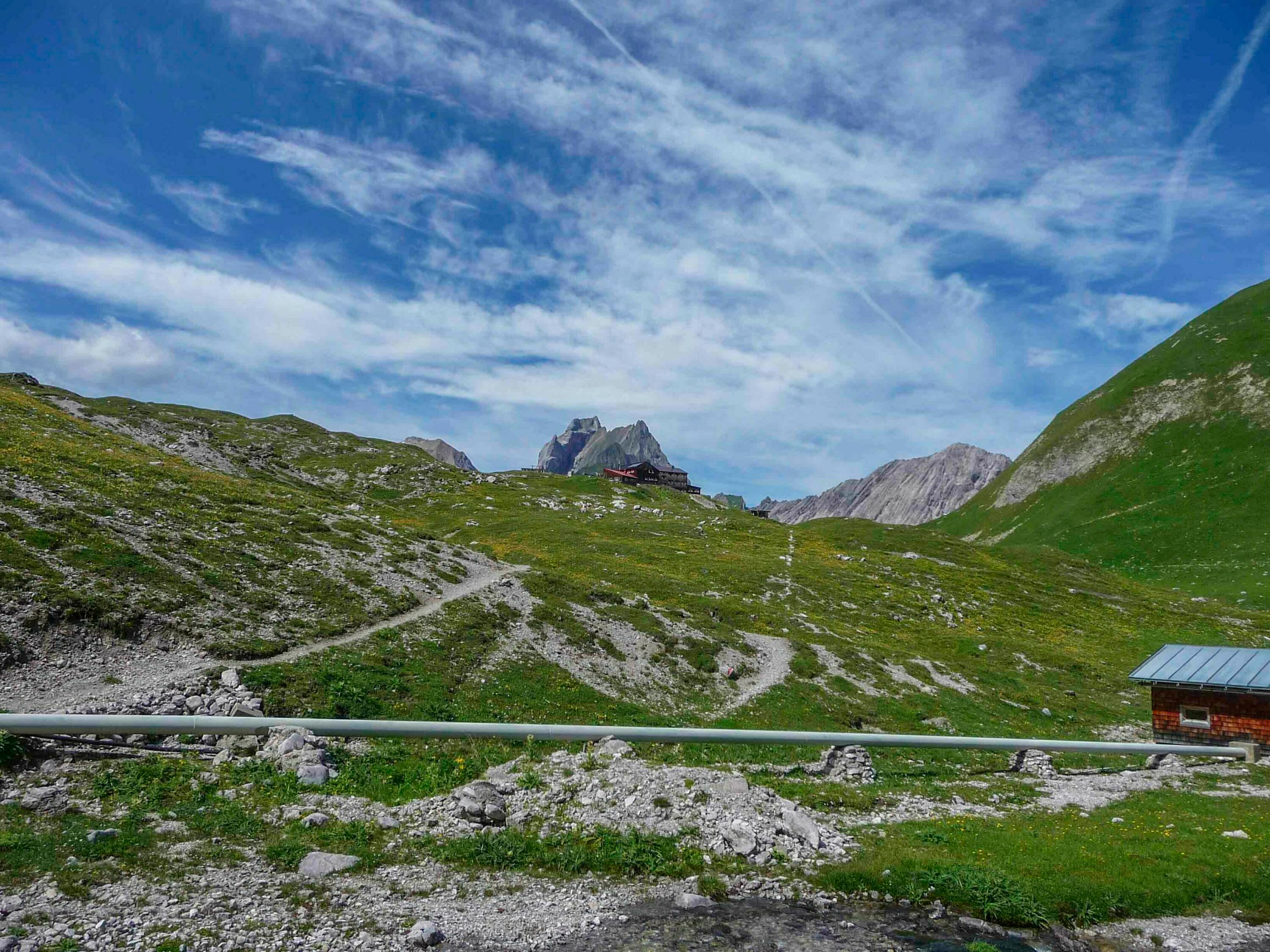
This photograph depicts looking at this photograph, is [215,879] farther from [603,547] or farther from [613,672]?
[603,547]

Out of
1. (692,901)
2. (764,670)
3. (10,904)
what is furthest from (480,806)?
(764,670)

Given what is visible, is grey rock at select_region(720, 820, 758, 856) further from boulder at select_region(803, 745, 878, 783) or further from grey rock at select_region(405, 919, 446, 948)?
boulder at select_region(803, 745, 878, 783)

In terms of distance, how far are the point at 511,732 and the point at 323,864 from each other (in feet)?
31.0

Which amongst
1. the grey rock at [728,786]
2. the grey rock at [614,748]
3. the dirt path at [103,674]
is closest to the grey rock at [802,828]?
the grey rock at [728,786]

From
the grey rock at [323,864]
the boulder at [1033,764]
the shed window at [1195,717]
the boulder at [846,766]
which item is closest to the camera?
the grey rock at [323,864]

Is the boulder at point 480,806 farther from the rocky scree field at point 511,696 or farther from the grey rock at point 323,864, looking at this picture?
the grey rock at point 323,864

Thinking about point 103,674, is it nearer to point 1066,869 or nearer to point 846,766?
point 846,766

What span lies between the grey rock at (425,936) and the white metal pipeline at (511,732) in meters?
10.2

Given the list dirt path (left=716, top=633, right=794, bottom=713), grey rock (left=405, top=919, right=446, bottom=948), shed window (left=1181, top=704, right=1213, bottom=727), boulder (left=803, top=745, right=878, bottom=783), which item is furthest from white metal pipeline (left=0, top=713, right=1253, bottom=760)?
dirt path (left=716, top=633, right=794, bottom=713)

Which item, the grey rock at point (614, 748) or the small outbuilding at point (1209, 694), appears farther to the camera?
the small outbuilding at point (1209, 694)

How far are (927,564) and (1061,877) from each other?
9873 centimetres

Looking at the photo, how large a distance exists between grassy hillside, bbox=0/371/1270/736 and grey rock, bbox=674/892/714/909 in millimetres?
17612

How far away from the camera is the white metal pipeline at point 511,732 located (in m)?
19.6

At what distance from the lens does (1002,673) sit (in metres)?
59.7
